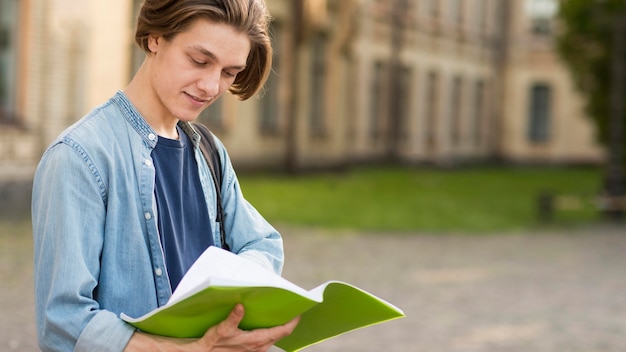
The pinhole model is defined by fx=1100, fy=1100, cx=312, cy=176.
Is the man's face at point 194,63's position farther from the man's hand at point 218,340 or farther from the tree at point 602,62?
the tree at point 602,62

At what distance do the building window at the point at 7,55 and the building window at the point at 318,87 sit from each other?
12060 mm

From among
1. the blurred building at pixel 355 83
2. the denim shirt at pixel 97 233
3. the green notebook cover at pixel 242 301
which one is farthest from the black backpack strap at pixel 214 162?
the blurred building at pixel 355 83

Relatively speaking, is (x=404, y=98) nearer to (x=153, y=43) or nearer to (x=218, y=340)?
(x=153, y=43)

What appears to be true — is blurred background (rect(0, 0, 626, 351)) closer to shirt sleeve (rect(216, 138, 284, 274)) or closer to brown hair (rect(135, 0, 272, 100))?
shirt sleeve (rect(216, 138, 284, 274))

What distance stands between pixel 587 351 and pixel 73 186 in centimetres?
564

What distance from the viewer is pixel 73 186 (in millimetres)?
2092

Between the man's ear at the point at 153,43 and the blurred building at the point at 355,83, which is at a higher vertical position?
the man's ear at the point at 153,43

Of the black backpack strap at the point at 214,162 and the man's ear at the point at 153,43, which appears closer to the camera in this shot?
the man's ear at the point at 153,43

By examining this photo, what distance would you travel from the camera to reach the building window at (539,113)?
45500mm

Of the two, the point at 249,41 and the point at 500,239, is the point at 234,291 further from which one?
the point at 500,239

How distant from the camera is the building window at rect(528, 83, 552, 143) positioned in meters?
45.5

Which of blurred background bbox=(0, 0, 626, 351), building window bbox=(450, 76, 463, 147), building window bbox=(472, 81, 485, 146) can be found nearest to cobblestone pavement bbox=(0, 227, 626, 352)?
blurred background bbox=(0, 0, 626, 351)

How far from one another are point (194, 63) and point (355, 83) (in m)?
31.0

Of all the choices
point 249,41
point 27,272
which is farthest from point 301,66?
point 249,41
